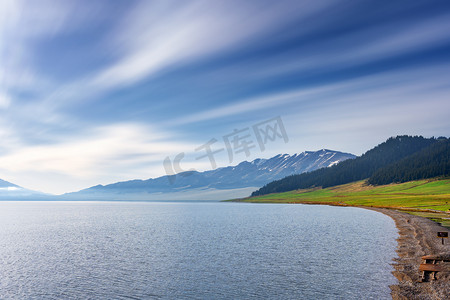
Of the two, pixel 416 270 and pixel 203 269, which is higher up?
pixel 203 269

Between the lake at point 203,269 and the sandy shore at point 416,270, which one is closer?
the sandy shore at point 416,270

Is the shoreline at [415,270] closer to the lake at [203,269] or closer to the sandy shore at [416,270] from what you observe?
the sandy shore at [416,270]

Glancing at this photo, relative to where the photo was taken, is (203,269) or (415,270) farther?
(203,269)

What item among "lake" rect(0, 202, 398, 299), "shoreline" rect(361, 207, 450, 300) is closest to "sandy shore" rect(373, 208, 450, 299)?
"shoreline" rect(361, 207, 450, 300)

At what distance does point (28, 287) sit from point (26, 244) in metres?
33.9

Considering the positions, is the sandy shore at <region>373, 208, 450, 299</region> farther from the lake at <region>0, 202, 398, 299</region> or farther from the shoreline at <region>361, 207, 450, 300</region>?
the lake at <region>0, 202, 398, 299</region>

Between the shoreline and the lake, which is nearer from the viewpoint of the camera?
the shoreline

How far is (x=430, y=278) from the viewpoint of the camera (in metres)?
30.0

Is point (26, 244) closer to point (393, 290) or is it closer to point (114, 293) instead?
point (114, 293)

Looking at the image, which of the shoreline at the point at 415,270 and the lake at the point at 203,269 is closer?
the shoreline at the point at 415,270

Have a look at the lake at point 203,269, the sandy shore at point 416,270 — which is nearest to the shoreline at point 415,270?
the sandy shore at point 416,270

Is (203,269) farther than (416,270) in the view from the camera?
Yes

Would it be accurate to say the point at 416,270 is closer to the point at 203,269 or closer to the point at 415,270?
the point at 415,270

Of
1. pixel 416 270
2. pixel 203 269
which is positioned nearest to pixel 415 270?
pixel 416 270
